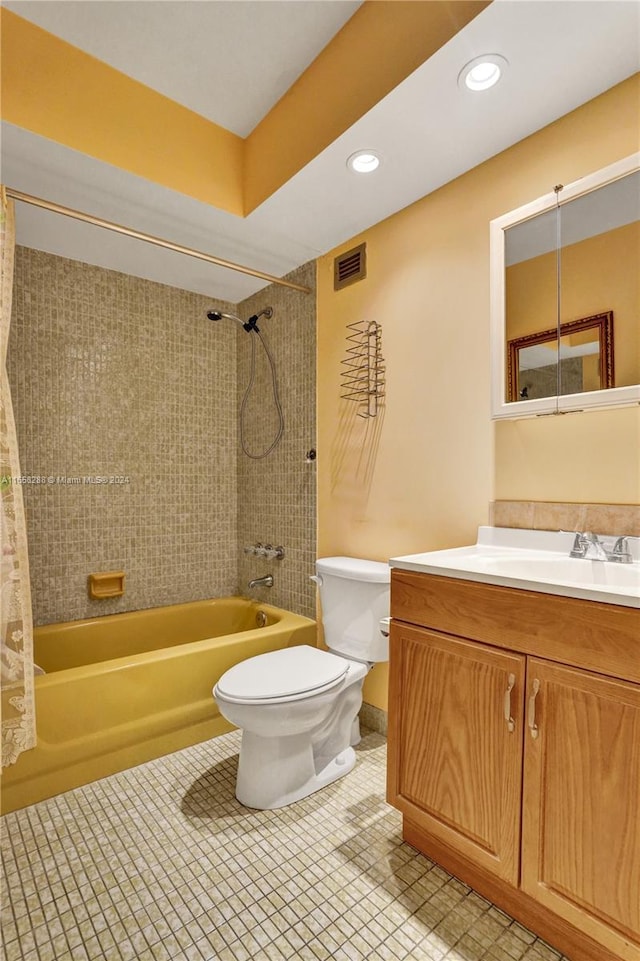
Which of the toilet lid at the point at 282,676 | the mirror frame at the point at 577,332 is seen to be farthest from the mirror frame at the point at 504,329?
the toilet lid at the point at 282,676

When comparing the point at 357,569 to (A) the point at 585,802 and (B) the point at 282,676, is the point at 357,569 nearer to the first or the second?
(B) the point at 282,676

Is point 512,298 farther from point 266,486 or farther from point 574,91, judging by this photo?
point 266,486

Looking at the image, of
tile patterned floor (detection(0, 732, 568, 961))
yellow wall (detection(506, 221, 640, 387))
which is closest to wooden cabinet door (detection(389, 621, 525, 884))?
tile patterned floor (detection(0, 732, 568, 961))

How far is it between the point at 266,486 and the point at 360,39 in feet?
6.46

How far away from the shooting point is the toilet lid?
5.05ft

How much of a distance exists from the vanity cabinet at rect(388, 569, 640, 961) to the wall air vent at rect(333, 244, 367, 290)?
1.46 meters

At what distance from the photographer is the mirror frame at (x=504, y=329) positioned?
4.26 feet

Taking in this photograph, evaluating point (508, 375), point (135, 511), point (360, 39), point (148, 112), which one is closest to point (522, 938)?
point (508, 375)

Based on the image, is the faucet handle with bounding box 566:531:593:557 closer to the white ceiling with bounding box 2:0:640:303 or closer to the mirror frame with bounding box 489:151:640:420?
the mirror frame with bounding box 489:151:640:420

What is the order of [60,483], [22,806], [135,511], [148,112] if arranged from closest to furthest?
[22,806] < [148,112] < [60,483] < [135,511]

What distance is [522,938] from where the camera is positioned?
45.0 inches

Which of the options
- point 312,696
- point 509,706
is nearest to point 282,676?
point 312,696

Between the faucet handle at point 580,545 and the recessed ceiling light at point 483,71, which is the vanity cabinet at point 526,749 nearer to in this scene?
the faucet handle at point 580,545

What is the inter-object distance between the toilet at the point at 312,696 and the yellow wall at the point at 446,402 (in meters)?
0.25
